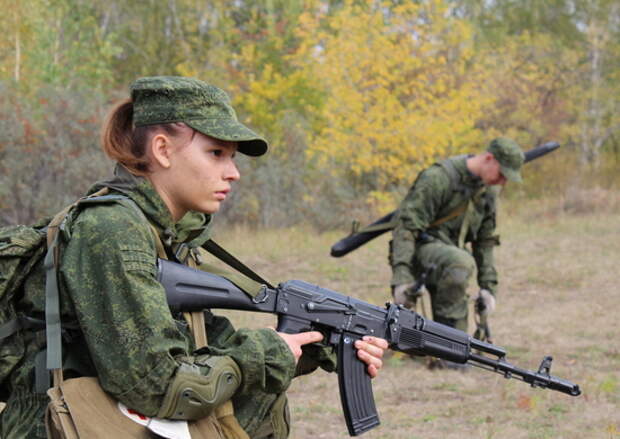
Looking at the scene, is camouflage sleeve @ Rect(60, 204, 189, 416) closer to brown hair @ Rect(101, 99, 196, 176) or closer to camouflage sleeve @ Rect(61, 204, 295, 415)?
camouflage sleeve @ Rect(61, 204, 295, 415)

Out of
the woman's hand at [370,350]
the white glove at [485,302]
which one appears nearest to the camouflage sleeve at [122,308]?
the woman's hand at [370,350]

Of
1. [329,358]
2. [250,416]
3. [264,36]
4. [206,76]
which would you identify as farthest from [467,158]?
[264,36]

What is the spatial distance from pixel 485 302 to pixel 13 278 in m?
5.32

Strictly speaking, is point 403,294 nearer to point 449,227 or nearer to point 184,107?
point 449,227

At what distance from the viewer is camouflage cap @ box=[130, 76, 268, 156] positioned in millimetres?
2480

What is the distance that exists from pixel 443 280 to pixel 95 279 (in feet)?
15.7

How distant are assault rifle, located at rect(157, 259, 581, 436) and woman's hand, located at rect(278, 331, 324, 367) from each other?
0.20 ft

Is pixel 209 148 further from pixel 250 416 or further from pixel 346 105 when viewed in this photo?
pixel 346 105

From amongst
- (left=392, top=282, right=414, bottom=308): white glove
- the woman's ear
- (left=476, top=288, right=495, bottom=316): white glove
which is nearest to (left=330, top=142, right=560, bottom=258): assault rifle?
(left=392, top=282, right=414, bottom=308): white glove

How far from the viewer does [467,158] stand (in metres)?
6.98

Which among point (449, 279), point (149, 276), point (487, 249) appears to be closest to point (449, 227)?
point (487, 249)

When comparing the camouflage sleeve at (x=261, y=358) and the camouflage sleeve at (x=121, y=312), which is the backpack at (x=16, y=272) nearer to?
the camouflage sleeve at (x=121, y=312)

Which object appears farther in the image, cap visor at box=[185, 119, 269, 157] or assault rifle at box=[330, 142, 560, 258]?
assault rifle at box=[330, 142, 560, 258]

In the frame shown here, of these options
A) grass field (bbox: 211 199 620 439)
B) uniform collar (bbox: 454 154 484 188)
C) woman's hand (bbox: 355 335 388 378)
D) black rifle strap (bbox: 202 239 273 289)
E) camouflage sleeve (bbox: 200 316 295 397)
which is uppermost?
uniform collar (bbox: 454 154 484 188)
